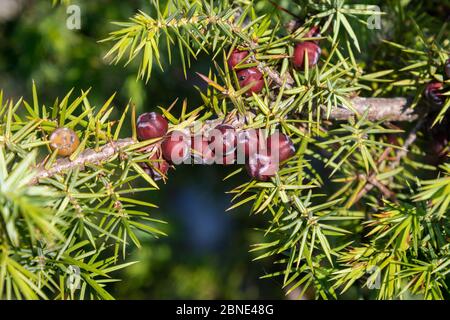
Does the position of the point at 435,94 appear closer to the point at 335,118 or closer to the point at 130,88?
the point at 335,118

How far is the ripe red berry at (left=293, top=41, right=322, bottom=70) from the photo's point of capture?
57 centimetres

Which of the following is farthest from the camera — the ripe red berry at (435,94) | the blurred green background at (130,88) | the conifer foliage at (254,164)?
the blurred green background at (130,88)

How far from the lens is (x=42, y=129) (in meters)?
0.53

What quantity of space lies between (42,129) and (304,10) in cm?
31

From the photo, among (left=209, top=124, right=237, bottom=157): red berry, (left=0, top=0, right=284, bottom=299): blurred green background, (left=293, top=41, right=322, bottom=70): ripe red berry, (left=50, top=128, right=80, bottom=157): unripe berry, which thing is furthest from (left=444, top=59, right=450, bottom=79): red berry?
(left=0, top=0, right=284, bottom=299): blurred green background

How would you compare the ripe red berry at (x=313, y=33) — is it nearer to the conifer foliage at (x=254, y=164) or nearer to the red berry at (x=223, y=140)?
the conifer foliage at (x=254, y=164)

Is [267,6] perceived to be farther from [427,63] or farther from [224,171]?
[224,171]

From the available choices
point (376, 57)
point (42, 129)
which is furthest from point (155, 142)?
point (376, 57)

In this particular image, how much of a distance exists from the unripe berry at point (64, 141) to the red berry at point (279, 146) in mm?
180

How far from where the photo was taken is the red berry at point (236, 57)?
1.83 ft

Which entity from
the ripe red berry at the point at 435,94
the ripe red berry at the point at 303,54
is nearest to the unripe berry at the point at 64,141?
the ripe red berry at the point at 303,54

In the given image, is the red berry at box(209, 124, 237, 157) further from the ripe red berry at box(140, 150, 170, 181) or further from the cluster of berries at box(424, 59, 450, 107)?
the cluster of berries at box(424, 59, 450, 107)

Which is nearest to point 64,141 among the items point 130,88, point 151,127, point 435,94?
point 151,127

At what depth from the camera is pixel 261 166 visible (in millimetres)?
528
